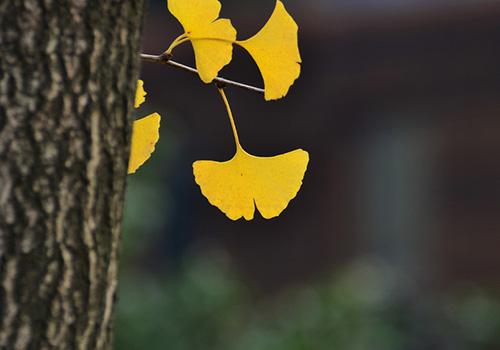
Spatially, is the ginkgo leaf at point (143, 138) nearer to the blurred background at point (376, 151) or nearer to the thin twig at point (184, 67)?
the thin twig at point (184, 67)

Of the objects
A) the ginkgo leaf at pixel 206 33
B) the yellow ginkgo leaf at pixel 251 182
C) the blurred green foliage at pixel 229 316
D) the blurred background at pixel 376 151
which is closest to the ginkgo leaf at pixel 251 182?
the yellow ginkgo leaf at pixel 251 182

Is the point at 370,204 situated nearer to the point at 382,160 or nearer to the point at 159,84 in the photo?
the point at 382,160

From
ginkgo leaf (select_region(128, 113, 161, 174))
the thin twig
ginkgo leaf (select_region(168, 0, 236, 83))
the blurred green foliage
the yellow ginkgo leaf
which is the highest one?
ginkgo leaf (select_region(168, 0, 236, 83))

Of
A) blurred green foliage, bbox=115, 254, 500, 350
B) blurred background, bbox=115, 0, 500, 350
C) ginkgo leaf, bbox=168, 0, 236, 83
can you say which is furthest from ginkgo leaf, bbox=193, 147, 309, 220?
blurred background, bbox=115, 0, 500, 350

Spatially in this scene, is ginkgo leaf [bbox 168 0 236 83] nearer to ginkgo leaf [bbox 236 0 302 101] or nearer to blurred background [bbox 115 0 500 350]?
ginkgo leaf [bbox 236 0 302 101]

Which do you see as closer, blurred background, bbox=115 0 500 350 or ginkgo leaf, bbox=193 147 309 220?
ginkgo leaf, bbox=193 147 309 220
